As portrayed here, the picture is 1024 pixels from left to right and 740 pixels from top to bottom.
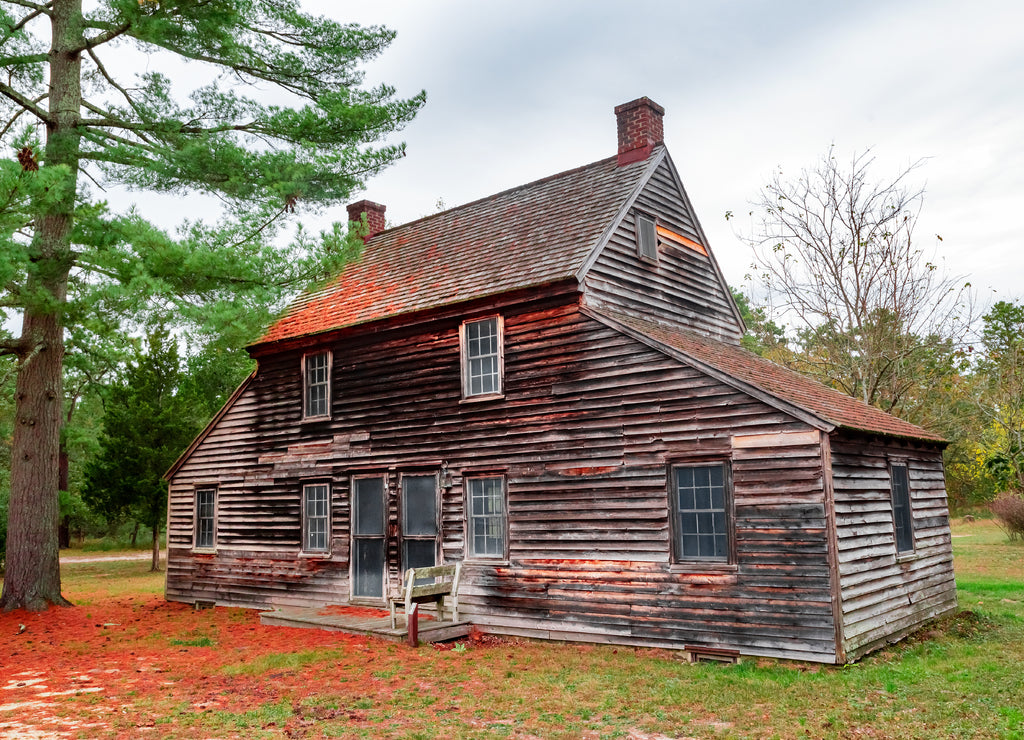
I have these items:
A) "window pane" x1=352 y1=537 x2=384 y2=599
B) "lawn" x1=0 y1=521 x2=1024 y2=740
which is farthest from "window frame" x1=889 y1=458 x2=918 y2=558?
"window pane" x1=352 y1=537 x2=384 y2=599

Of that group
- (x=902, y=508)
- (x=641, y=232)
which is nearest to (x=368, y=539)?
(x=641, y=232)

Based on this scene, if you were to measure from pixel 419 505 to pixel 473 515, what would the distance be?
1.31 meters

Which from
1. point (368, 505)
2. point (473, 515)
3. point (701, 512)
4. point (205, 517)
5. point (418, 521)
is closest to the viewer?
point (701, 512)

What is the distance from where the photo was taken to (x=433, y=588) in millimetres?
12414

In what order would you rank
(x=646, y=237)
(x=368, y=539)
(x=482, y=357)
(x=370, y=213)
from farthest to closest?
(x=370, y=213) < (x=368, y=539) < (x=646, y=237) < (x=482, y=357)

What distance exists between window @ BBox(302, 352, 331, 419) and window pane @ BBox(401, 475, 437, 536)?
2.88 m

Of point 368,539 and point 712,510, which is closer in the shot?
point 712,510

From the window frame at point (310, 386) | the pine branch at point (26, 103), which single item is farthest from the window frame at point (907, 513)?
the pine branch at point (26, 103)

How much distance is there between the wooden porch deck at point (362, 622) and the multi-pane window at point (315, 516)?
126 cm

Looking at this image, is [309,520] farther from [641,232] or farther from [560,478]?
[641,232]

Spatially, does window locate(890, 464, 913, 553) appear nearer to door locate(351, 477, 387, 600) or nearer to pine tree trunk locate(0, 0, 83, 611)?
door locate(351, 477, 387, 600)

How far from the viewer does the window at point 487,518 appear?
1305cm

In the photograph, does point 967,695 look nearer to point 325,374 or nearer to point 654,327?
point 654,327

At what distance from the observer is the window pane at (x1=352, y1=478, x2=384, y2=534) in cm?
Answer: 1489
